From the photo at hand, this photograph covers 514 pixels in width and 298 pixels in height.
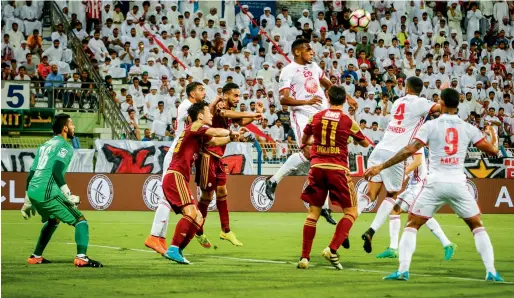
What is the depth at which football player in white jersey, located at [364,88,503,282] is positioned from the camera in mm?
10172

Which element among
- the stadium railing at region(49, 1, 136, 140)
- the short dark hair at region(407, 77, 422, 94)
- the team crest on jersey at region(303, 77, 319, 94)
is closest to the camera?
the short dark hair at region(407, 77, 422, 94)

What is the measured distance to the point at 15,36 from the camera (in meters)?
29.3

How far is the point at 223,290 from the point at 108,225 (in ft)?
33.6

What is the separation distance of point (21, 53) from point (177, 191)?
60.8 ft

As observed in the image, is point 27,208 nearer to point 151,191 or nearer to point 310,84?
point 310,84

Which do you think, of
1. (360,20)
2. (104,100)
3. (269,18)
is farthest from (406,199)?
(269,18)

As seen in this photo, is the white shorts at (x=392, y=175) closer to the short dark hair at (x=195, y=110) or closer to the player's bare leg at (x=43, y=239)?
the short dark hair at (x=195, y=110)

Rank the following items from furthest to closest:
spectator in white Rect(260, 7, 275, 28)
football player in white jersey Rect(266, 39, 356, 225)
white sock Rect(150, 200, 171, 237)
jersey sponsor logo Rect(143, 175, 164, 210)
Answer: spectator in white Rect(260, 7, 275, 28) < jersey sponsor logo Rect(143, 175, 164, 210) < football player in white jersey Rect(266, 39, 356, 225) < white sock Rect(150, 200, 171, 237)

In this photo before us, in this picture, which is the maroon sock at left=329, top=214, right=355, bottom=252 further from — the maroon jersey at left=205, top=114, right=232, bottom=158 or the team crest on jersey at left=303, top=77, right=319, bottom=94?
the team crest on jersey at left=303, top=77, right=319, bottom=94

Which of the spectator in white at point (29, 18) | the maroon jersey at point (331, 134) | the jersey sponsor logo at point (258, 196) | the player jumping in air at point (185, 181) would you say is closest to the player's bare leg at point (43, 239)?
the player jumping in air at point (185, 181)

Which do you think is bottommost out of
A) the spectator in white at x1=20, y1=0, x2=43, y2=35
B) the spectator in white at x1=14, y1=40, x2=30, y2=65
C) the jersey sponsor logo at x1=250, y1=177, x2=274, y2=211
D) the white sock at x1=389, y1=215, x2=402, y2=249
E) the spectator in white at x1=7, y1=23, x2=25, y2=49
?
the jersey sponsor logo at x1=250, y1=177, x2=274, y2=211

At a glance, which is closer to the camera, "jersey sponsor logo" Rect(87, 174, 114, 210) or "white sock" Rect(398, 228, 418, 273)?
"white sock" Rect(398, 228, 418, 273)

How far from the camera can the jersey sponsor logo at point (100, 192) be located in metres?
24.4

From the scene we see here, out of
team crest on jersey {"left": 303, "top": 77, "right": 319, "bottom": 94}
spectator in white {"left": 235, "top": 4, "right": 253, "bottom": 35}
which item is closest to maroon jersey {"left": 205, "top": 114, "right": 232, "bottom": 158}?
team crest on jersey {"left": 303, "top": 77, "right": 319, "bottom": 94}
